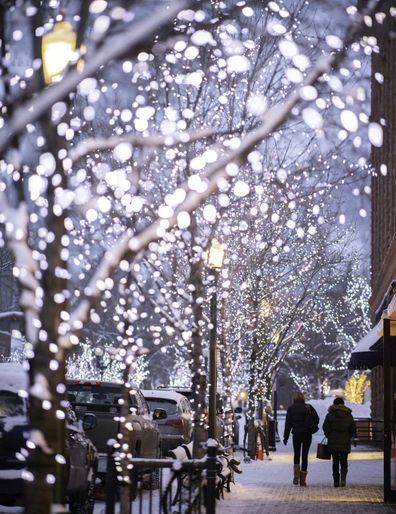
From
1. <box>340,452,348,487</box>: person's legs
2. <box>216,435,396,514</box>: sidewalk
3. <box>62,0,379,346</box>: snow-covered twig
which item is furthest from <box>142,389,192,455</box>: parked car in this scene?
<box>62,0,379,346</box>: snow-covered twig

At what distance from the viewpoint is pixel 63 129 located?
278 inches

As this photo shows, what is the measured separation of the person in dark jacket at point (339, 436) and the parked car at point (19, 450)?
612 centimetres

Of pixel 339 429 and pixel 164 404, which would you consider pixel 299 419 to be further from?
pixel 164 404

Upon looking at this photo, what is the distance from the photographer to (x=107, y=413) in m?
17.2

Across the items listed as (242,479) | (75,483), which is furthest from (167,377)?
(75,483)

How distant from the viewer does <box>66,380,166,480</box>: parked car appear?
16.9 meters

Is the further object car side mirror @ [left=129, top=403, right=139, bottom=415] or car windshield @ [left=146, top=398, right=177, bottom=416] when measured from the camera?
car windshield @ [left=146, top=398, right=177, bottom=416]

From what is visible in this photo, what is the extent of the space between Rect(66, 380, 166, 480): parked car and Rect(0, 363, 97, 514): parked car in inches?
99.6

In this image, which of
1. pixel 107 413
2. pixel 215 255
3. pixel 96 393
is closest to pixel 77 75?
pixel 215 255

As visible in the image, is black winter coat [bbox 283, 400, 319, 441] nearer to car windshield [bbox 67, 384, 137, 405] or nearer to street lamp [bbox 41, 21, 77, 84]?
car windshield [bbox 67, 384, 137, 405]

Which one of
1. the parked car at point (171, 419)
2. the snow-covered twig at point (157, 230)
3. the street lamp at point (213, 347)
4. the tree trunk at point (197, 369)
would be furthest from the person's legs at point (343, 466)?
the snow-covered twig at point (157, 230)

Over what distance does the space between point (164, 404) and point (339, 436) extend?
489 centimetres

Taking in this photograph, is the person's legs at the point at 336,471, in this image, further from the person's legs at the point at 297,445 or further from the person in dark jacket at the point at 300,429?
the person's legs at the point at 297,445

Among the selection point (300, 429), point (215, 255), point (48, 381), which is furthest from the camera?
point (300, 429)
